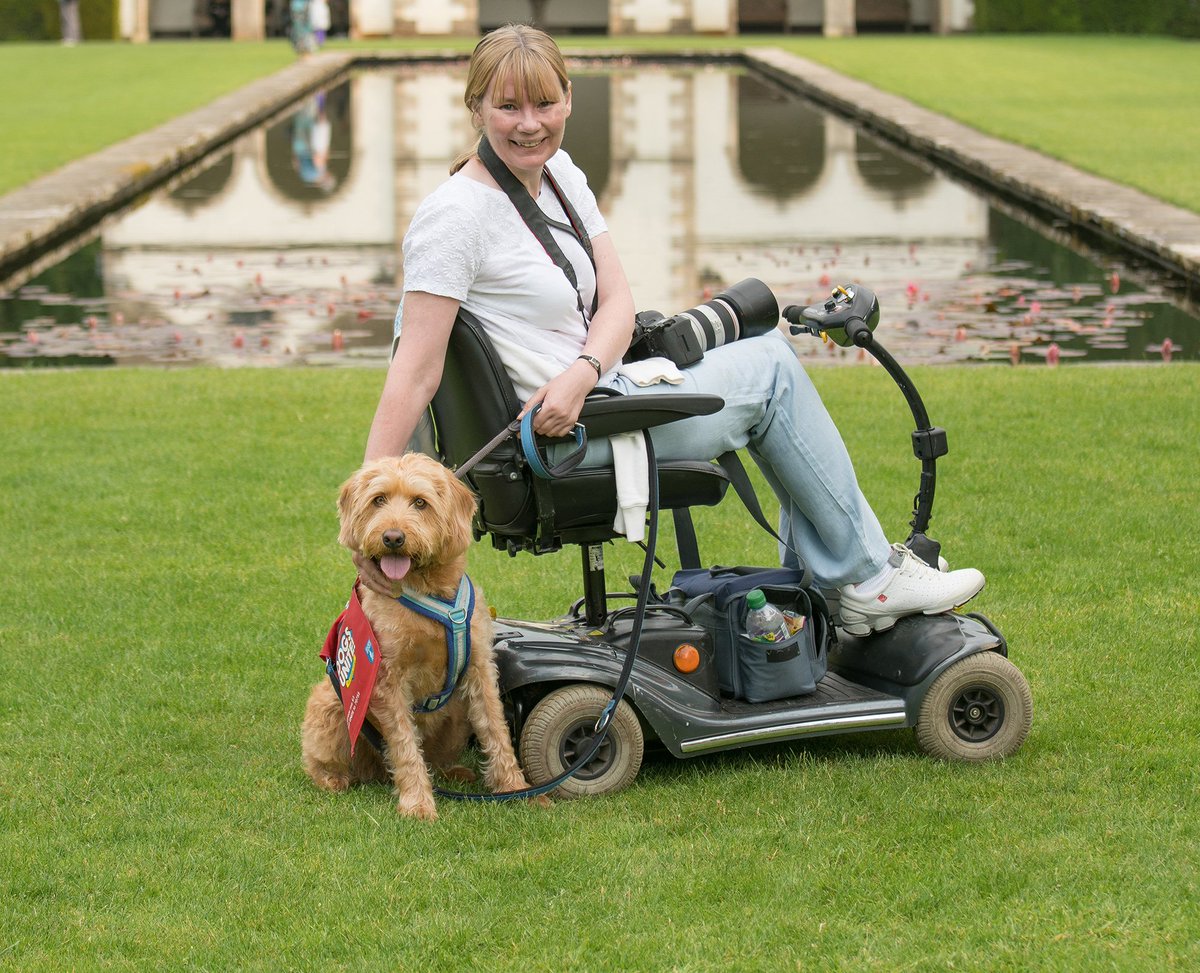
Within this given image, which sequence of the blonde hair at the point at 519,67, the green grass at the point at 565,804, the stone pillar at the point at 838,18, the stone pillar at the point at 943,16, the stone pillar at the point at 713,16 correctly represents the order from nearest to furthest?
the green grass at the point at 565,804
the blonde hair at the point at 519,67
the stone pillar at the point at 838,18
the stone pillar at the point at 943,16
the stone pillar at the point at 713,16

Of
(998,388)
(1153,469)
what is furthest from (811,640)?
(998,388)

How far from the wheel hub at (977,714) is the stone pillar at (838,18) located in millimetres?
40055

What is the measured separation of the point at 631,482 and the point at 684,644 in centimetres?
50

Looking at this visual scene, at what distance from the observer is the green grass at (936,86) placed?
62.4 feet

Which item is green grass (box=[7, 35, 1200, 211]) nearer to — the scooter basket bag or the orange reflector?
the scooter basket bag

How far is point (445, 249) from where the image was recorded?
409 cm

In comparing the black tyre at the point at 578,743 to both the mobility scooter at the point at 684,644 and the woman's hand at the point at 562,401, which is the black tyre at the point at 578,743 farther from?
the woman's hand at the point at 562,401

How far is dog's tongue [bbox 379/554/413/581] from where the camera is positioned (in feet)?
12.6

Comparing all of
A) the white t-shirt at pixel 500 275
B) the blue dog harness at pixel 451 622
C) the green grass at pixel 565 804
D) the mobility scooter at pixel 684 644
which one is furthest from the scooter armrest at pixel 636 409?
the green grass at pixel 565 804

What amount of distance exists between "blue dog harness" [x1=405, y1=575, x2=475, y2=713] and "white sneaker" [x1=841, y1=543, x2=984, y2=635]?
0.99 m

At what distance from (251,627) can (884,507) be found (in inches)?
95.8

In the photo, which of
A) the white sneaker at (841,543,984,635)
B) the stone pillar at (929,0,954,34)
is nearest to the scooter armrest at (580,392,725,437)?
the white sneaker at (841,543,984,635)

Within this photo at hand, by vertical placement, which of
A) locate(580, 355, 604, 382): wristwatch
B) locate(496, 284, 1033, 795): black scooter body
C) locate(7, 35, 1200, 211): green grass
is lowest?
locate(496, 284, 1033, 795): black scooter body

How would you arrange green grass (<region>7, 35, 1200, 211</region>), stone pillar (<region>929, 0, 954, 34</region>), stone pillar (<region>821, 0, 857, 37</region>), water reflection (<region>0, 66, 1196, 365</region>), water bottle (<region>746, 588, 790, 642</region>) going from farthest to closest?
stone pillar (<region>929, 0, 954, 34</region>), stone pillar (<region>821, 0, 857, 37</region>), green grass (<region>7, 35, 1200, 211</region>), water reflection (<region>0, 66, 1196, 365</region>), water bottle (<region>746, 588, 790, 642</region>)
